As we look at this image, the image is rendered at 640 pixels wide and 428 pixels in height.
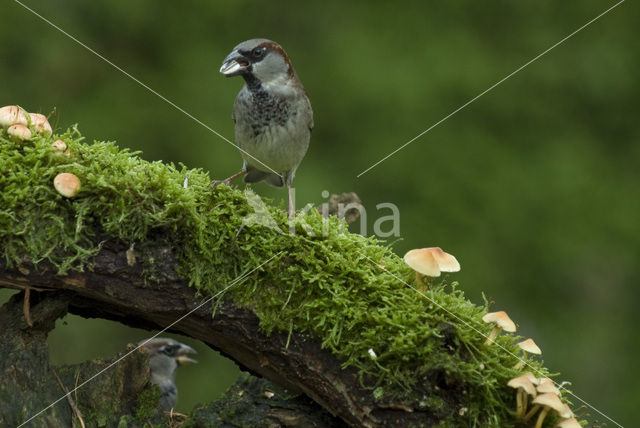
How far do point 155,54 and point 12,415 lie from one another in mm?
5056

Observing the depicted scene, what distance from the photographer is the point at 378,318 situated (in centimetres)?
313

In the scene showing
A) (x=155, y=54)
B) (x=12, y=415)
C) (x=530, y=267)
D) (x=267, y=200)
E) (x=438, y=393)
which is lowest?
(x=12, y=415)

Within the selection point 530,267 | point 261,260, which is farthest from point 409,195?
point 261,260

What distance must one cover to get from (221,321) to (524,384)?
4.35 feet

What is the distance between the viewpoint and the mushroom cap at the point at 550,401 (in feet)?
9.57

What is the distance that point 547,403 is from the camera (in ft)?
9.61

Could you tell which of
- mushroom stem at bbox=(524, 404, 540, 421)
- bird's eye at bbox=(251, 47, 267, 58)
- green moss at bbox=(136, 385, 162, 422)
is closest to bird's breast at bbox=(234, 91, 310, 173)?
bird's eye at bbox=(251, 47, 267, 58)

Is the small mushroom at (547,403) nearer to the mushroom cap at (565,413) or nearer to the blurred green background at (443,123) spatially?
the mushroom cap at (565,413)

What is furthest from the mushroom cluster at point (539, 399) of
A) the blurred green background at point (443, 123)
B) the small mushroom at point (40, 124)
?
the blurred green background at point (443, 123)

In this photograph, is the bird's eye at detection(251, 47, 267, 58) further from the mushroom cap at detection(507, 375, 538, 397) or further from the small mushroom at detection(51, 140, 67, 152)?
the mushroom cap at detection(507, 375, 538, 397)

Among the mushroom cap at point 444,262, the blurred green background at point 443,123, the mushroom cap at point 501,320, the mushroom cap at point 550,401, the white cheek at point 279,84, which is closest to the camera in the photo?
the mushroom cap at point 550,401

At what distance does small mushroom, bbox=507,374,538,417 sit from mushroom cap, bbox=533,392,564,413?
4 centimetres

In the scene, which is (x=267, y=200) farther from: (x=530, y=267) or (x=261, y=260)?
(x=530, y=267)

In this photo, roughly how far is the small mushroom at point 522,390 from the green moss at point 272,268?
0.23ft
